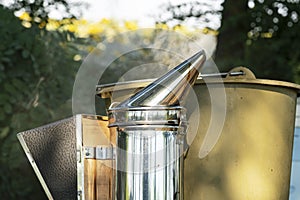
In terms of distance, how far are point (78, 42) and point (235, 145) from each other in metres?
1.93

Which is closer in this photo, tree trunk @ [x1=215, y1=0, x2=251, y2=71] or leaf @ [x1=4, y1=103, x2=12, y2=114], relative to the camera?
leaf @ [x1=4, y1=103, x2=12, y2=114]

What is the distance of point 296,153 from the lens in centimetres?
235

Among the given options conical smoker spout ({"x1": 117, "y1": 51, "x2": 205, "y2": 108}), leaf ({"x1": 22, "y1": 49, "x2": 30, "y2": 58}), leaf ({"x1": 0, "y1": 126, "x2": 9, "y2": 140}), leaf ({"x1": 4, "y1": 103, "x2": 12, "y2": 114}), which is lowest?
leaf ({"x1": 0, "y1": 126, "x2": 9, "y2": 140})

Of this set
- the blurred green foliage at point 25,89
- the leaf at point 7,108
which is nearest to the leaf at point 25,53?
the blurred green foliage at point 25,89

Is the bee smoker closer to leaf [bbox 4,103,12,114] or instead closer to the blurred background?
the blurred background

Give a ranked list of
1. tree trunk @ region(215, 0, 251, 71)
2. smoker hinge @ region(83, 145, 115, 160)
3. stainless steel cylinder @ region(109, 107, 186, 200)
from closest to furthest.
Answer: stainless steel cylinder @ region(109, 107, 186, 200) → smoker hinge @ region(83, 145, 115, 160) → tree trunk @ region(215, 0, 251, 71)

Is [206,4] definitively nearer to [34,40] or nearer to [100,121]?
[34,40]

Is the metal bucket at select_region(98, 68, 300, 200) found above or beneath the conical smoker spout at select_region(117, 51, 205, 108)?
beneath

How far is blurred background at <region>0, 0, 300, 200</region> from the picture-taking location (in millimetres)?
2834

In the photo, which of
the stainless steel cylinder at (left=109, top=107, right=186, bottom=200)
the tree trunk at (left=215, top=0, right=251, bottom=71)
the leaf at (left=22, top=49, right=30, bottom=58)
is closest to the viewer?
the stainless steel cylinder at (left=109, top=107, right=186, bottom=200)

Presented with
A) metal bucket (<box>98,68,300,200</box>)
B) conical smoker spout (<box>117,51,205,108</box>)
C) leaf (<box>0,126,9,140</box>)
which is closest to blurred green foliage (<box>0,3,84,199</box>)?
leaf (<box>0,126,9,140</box>)

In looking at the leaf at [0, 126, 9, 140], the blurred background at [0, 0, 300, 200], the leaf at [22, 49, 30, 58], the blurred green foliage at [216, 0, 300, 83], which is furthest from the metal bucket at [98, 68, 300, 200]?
the blurred green foliage at [216, 0, 300, 83]

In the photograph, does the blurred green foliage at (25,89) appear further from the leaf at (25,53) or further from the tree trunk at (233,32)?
the tree trunk at (233,32)

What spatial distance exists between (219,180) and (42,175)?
0.48 meters
